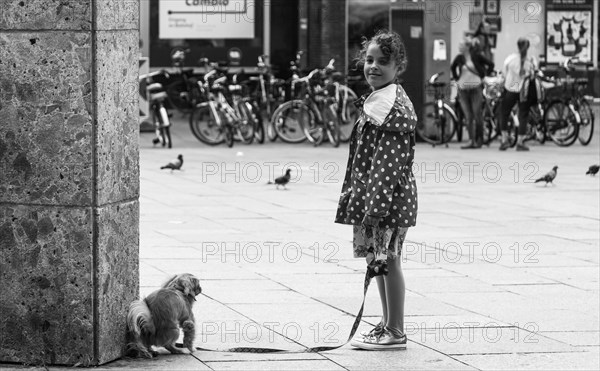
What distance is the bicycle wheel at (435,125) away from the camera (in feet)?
66.6

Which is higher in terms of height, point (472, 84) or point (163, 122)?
point (472, 84)

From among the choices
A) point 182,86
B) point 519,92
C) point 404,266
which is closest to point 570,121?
point 519,92

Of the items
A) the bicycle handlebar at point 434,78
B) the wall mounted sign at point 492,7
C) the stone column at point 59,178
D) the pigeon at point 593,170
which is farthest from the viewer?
the wall mounted sign at point 492,7

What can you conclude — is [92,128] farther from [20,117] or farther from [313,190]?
[313,190]

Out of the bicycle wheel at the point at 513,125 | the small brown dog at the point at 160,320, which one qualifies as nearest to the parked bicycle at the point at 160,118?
the bicycle wheel at the point at 513,125

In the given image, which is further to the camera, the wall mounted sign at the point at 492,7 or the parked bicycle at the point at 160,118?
the wall mounted sign at the point at 492,7

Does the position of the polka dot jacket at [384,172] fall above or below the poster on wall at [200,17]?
below

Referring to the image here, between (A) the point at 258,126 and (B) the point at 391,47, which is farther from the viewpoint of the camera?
(A) the point at 258,126

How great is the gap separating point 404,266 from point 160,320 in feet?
11.1

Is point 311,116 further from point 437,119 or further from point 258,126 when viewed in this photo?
point 437,119

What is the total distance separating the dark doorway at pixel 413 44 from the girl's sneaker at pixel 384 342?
47.2 ft

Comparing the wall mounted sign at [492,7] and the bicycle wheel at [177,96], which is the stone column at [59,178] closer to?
the bicycle wheel at [177,96]

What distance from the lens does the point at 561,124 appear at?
803 inches

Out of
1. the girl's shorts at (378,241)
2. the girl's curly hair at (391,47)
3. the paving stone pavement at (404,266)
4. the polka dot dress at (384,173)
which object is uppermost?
the girl's curly hair at (391,47)
